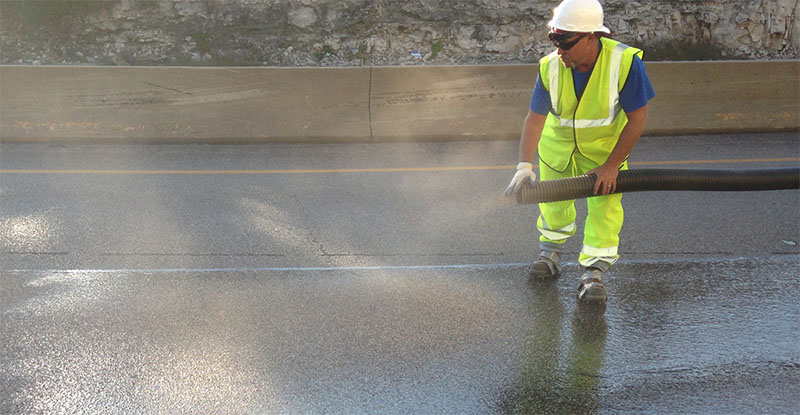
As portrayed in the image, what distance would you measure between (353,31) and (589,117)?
526 inches

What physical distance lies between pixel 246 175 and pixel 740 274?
4.95m

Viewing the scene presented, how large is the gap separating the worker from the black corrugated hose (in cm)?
8

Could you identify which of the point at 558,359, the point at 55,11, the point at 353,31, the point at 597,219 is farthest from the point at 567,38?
the point at 55,11

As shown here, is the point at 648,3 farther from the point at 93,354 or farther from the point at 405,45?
the point at 93,354

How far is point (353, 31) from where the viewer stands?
17453 millimetres

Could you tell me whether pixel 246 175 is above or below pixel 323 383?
below

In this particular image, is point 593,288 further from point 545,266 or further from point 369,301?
point 369,301

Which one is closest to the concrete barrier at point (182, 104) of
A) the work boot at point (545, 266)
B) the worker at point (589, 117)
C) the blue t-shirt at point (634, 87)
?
the work boot at point (545, 266)

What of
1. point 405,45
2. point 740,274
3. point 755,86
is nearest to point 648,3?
point 405,45

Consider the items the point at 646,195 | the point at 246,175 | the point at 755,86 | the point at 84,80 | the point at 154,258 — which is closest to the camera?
the point at 154,258

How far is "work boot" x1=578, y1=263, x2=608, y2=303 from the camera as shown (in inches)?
190

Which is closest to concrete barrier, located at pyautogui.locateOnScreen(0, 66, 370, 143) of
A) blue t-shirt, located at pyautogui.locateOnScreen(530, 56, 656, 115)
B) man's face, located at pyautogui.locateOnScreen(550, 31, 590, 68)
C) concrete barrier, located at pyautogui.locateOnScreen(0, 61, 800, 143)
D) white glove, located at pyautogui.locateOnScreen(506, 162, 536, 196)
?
concrete barrier, located at pyautogui.locateOnScreen(0, 61, 800, 143)

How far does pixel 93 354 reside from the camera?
416 cm

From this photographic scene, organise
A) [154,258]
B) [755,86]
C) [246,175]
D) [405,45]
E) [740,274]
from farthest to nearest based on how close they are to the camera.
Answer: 1. [405,45]
2. [755,86]
3. [246,175]
4. [154,258]
5. [740,274]
